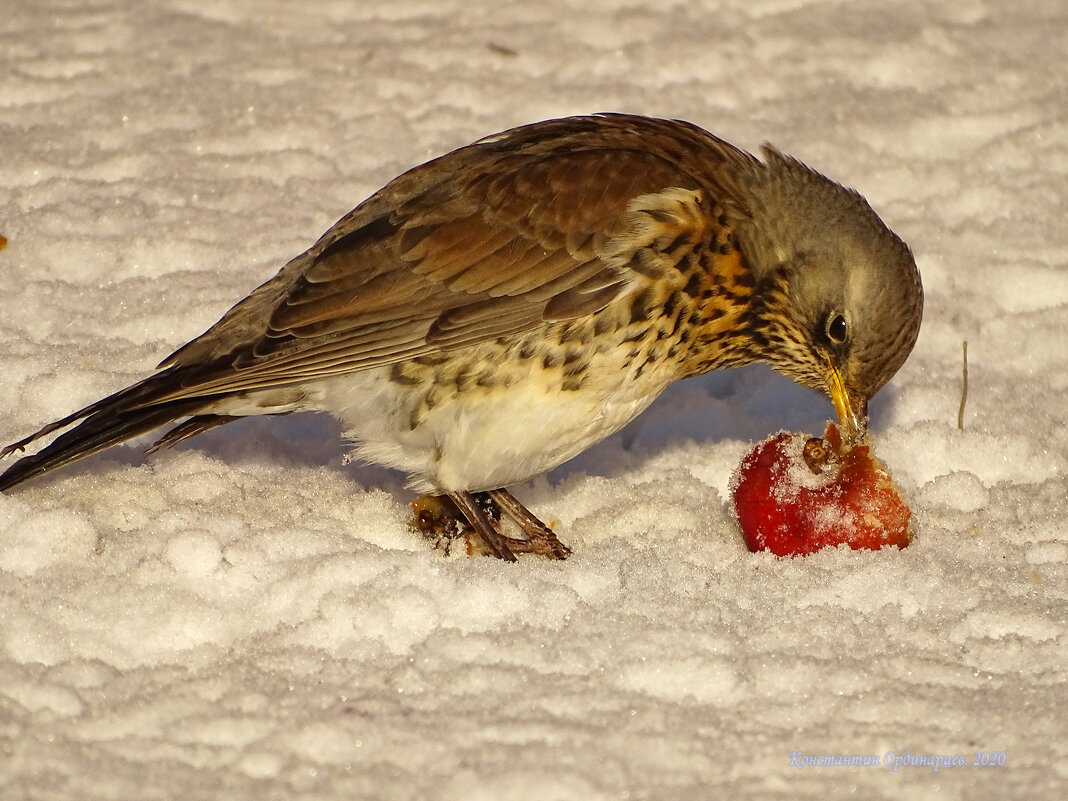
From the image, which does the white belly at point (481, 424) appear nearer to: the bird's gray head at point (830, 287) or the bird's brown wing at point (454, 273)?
the bird's brown wing at point (454, 273)

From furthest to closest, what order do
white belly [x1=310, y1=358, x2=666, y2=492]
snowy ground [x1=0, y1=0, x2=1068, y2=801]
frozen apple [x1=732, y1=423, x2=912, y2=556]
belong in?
1. frozen apple [x1=732, y1=423, x2=912, y2=556]
2. white belly [x1=310, y1=358, x2=666, y2=492]
3. snowy ground [x1=0, y1=0, x2=1068, y2=801]

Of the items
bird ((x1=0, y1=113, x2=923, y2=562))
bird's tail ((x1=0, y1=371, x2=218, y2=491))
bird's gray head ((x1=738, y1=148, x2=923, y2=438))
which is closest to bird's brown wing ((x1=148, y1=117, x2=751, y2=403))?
bird ((x1=0, y1=113, x2=923, y2=562))

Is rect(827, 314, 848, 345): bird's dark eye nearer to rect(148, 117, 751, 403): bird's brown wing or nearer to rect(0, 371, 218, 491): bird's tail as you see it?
rect(148, 117, 751, 403): bird's brown wing

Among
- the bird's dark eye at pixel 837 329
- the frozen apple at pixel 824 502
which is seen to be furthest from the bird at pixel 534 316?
the frozen apple at pixel 824 502

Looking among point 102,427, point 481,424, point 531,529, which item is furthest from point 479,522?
point 102,427

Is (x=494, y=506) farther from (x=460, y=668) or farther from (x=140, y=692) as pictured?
(x=140, y=692)

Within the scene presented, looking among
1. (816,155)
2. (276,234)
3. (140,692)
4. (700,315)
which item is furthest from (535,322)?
(816,155)

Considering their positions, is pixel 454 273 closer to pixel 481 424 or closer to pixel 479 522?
pixel 481 424
